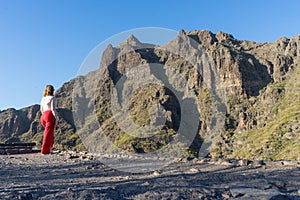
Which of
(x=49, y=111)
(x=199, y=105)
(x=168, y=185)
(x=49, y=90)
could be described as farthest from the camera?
(x=199, y=105)

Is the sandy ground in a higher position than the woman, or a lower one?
lower

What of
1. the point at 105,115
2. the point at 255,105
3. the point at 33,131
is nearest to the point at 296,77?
the point at 255,105

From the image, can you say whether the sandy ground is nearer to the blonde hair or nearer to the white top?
the white top

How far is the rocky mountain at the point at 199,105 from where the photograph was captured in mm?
93625

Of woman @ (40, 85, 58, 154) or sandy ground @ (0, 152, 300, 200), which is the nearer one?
sandy ground @ (0, 152, 300, 200)

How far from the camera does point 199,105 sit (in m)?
143

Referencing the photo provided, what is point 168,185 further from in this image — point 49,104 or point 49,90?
point 49,90

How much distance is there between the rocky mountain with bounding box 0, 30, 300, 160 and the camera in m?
93.6

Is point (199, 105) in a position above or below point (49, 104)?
above

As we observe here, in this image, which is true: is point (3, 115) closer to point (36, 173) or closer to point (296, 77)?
point (296, 77)

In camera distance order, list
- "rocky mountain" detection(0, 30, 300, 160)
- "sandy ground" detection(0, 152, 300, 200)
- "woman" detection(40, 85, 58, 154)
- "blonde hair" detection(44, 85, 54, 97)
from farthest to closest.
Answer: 1. "rocky mountain" detection(0, 30, 300, 160)
2. "blonde hair" detection(44, 85, 54, 97)
3. "woman" detection(40, 85, 58, 154)
4. "sandy ground" detection(0, 152, 300, 200)

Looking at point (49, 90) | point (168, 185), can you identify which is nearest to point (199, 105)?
point (49, 90)

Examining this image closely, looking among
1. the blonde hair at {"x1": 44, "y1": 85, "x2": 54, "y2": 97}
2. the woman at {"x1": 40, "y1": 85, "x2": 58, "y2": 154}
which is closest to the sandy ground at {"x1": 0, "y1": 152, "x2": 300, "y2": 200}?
the woman at {"x1": 40, "y1": 85, "x2": 58, "y2": 154}

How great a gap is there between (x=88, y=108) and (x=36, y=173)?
532ft
